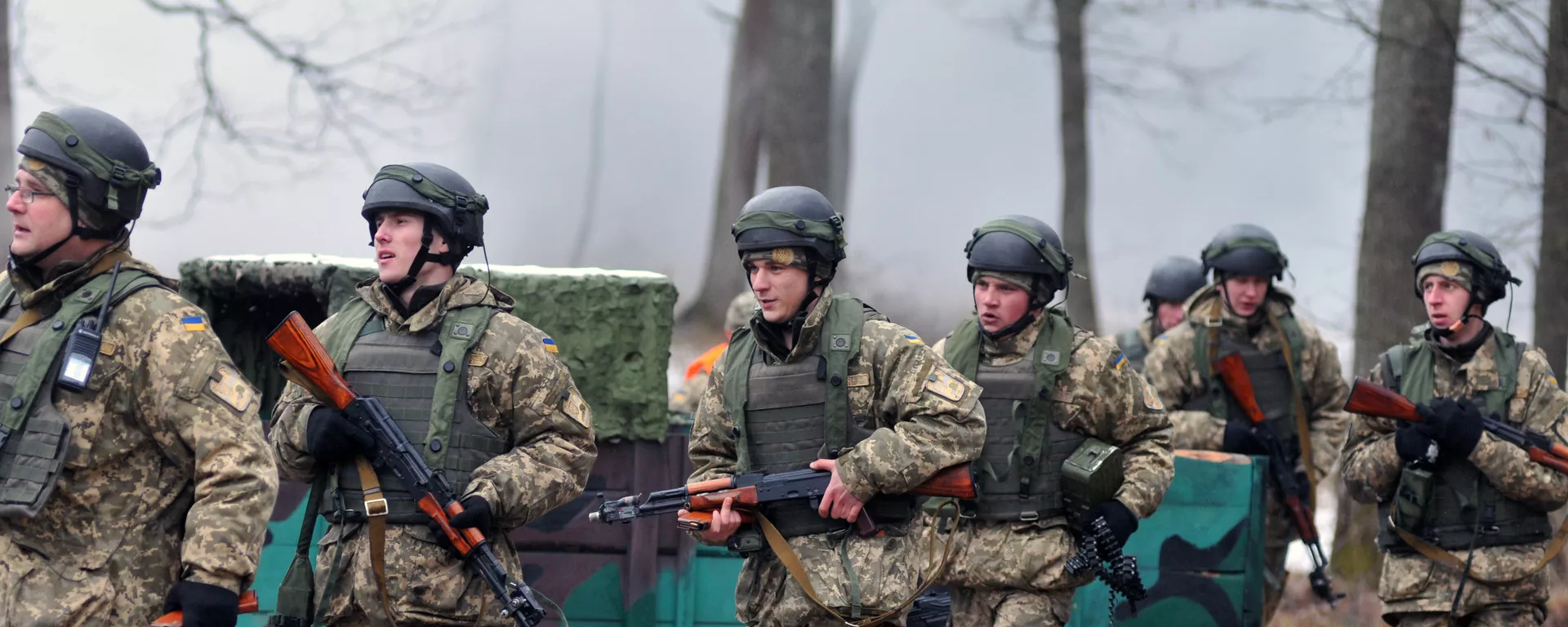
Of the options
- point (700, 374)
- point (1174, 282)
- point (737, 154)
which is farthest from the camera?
point (737, 154)

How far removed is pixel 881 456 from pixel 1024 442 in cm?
113

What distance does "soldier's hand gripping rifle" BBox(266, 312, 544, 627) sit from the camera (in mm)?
4535

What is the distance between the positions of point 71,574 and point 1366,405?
4.59 metres

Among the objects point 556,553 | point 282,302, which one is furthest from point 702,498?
point 282,302

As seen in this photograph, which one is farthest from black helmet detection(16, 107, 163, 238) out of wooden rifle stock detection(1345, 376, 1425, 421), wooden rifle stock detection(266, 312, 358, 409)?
wooden rifle stock detection(1345, 376, 1425, 421)

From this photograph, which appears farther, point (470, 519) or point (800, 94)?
point (800, 94)

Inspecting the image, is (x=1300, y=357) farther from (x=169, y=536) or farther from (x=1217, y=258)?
(x=169, y=536)

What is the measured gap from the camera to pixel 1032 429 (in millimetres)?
5605

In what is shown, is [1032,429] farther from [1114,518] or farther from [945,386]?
[945,386]

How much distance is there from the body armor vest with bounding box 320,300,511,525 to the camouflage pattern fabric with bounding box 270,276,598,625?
4 centimetres

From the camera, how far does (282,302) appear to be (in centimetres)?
733

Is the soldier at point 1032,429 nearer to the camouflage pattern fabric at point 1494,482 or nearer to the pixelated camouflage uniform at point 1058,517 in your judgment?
the pixelated camouflage uniform at point 1058,517

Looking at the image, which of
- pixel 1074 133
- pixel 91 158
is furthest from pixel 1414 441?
pixel 1074 133

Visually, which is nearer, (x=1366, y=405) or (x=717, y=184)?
(x=1366, y=405)
